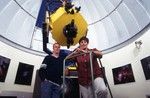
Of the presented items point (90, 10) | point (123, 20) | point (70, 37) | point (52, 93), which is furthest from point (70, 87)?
point (90, 10)

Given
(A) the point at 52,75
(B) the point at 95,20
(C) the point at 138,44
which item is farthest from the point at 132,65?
(A) the point at 52,75

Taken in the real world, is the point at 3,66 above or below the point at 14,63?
below

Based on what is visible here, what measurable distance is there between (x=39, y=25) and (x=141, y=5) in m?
3.18

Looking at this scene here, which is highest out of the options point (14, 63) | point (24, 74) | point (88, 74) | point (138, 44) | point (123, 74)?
point (138, 44)

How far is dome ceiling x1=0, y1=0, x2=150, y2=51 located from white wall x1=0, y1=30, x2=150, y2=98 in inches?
13.3

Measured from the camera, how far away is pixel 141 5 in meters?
4.12

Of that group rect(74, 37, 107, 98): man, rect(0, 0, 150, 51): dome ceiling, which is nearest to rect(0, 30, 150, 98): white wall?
rect(0, 0, 150, 51): dome ceiling

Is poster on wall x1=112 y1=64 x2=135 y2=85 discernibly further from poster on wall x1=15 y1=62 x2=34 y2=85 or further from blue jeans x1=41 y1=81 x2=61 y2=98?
poster on wall x1=15 y1=62 x2=34 y2=85

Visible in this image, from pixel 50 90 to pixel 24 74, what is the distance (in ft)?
7.51

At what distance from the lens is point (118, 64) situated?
4434 mm

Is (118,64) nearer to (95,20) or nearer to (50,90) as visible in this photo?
(95,20)

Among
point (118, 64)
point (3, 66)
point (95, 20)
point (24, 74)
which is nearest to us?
point (3, 66)

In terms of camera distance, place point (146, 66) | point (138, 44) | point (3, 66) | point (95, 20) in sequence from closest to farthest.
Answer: point (146, 66) → point (138, 44) → point (3, 66) → point (95, 20)

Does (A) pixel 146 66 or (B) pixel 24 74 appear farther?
(B) pixel 24 74
